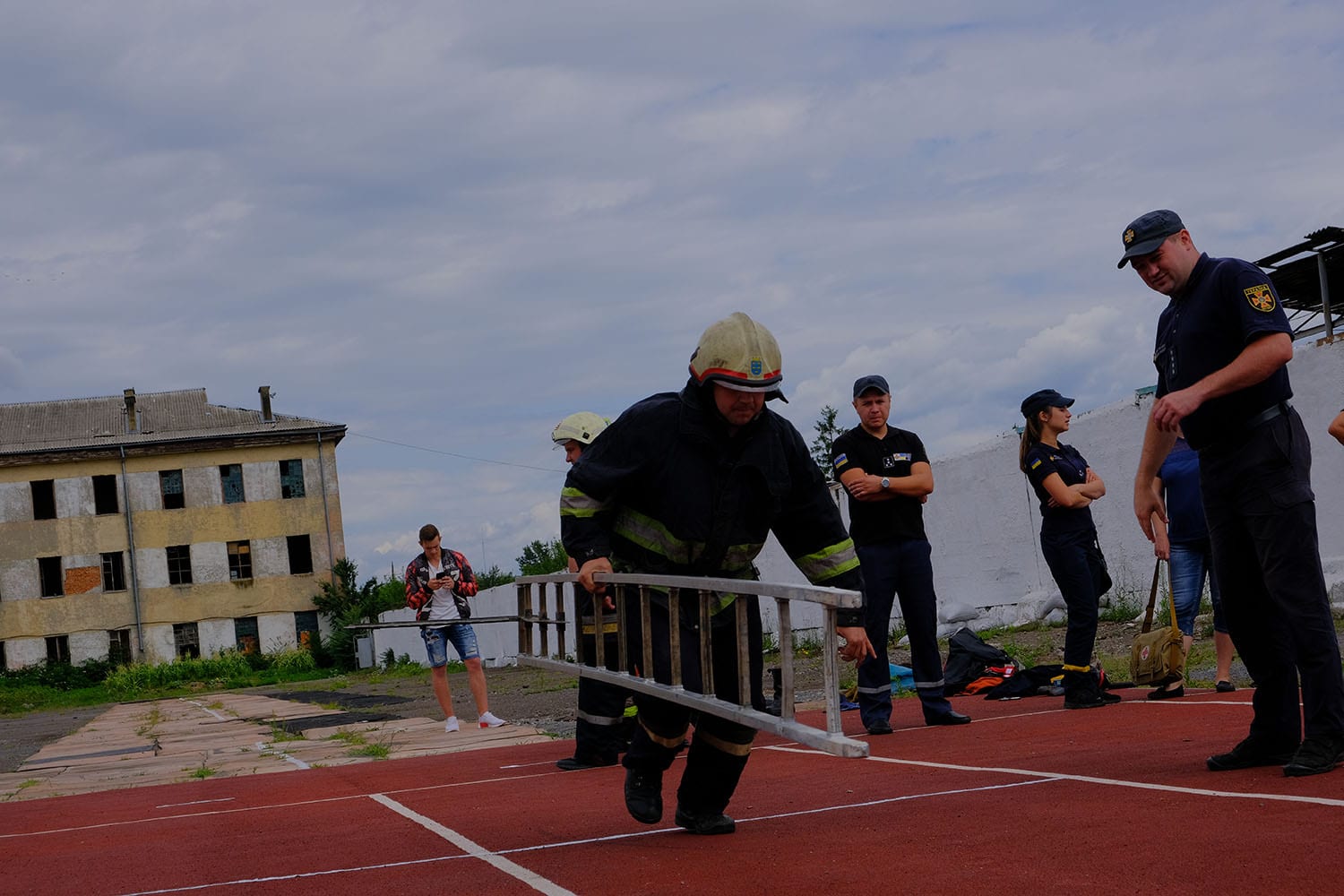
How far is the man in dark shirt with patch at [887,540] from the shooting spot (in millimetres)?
8562

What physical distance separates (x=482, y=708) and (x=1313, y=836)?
9.19m

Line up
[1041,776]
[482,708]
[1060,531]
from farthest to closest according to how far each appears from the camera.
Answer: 1. [482,708]
2. [1060,531]
3. [1041,776]

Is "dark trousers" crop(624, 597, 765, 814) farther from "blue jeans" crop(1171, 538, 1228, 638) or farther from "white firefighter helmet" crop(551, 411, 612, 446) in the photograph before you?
"blue jeans" crop(1171, 538, 1228, 638)

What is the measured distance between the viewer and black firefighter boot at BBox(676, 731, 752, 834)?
5055 mm

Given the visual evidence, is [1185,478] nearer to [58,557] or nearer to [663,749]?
[663,749]

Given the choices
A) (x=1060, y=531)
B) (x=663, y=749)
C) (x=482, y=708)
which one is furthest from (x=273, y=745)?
(x=663, y=749)

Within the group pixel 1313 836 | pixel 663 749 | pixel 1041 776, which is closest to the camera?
pixel 1313 836

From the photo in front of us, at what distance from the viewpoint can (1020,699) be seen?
10328mm

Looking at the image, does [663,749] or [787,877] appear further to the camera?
[663,749]

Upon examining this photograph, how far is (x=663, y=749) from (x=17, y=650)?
Answer: 58442 mm

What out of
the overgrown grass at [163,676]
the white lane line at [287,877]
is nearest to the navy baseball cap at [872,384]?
the white lane line at [287,877]

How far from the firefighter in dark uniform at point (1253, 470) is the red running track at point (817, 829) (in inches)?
11.6

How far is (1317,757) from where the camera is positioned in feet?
17.0

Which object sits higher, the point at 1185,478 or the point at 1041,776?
the point at 1185,478
